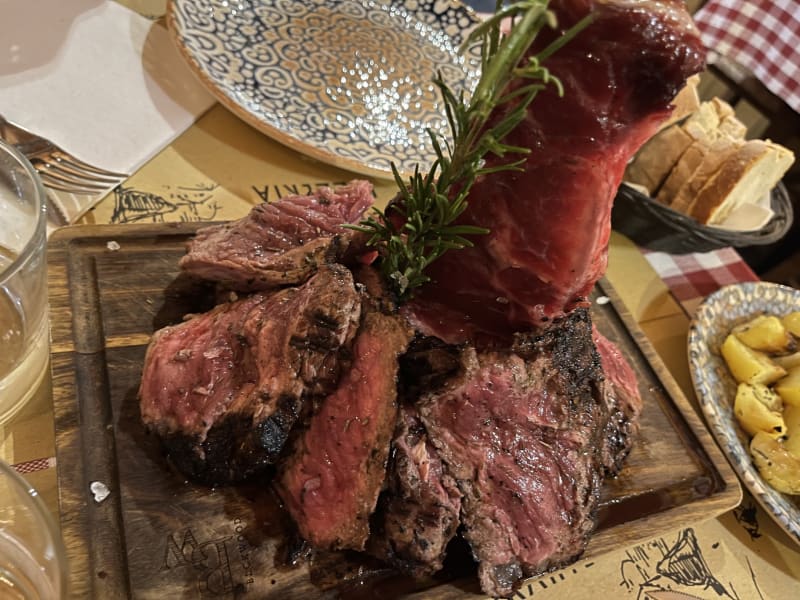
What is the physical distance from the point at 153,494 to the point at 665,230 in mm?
2056

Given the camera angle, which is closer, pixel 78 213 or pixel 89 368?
pixel 89 368

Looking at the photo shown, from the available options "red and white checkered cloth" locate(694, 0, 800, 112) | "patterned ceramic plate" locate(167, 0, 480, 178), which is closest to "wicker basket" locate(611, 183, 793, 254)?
"patterned ceramic plate" locate(167, 0, 480, 178)

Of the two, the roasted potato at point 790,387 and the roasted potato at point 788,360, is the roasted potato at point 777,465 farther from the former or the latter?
the roasted potato at point 788,360

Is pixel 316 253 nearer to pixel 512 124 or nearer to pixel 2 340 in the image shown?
pixel 512 124

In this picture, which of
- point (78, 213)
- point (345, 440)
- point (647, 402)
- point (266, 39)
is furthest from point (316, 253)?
point (266, 39)

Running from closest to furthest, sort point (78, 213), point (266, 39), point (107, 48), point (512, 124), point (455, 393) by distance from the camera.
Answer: point (512, 124) → point (455, 393) → point (78, 213) → point (107, 48) → point (266, 39)

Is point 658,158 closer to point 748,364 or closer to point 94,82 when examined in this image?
point 748,364

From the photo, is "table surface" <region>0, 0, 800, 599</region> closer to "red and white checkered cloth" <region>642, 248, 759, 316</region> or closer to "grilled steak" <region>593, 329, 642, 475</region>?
"red and white checkered cloth" <region>642, 248, 759, 316</region>

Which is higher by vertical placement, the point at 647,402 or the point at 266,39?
the point at 266,39

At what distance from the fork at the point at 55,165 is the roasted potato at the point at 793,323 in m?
2.37

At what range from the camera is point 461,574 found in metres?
1.45

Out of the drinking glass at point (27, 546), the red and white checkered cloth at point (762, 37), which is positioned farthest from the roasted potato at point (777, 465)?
the red and white checkered cloth at point (762, 37)

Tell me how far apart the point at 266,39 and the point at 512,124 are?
169cm

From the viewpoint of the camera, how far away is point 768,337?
2281 mm
